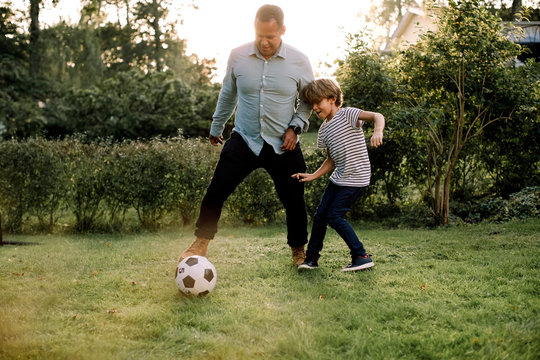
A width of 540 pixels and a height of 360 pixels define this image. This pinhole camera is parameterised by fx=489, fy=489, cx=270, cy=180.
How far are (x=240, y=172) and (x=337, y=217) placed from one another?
3.10 feet

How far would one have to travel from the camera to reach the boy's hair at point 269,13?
3969 millimetres

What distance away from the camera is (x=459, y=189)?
8.44 m

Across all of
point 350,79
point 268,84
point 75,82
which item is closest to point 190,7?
point 75,82

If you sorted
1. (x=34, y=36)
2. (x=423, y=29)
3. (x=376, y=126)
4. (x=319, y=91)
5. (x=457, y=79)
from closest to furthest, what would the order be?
(x=376, y=126), (x=319, y=91), (x=457, y=79), (x=423, y=29), (x=34, y=36)

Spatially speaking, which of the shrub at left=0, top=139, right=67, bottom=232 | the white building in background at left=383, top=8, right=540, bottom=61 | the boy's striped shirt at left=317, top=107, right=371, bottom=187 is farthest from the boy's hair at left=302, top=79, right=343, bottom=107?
the white building in background at left=383, top=8, right=540, bottom=61

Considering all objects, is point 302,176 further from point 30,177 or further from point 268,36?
point 30,177

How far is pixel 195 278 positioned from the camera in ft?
11.9

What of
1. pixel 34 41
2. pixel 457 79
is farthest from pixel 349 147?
pixel 34 41

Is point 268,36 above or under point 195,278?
above

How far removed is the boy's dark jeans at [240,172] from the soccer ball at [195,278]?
65cm

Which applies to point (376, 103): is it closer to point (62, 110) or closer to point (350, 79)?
point (350, 79)

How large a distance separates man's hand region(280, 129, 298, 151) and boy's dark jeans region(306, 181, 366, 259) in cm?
58

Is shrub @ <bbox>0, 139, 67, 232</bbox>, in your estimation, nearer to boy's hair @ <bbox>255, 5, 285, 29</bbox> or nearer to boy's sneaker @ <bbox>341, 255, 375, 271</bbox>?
boy's hair @ <bbox>255, 5, 285, 29</bbox>

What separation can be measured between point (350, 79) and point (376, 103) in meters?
0.54
